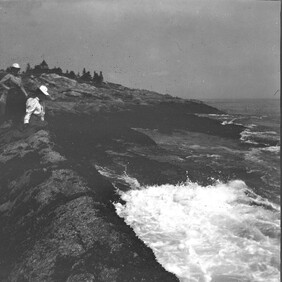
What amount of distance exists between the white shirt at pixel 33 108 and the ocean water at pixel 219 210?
219cm

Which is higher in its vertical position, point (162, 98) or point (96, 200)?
point (162, 98)

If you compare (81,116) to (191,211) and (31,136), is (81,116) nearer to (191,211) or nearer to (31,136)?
(31,136)

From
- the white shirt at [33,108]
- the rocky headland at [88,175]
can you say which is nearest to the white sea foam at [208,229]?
the rocky headland at [88,175]

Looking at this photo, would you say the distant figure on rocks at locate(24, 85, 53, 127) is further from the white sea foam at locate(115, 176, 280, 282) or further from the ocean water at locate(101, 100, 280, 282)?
the white sea foam at locate(115, 176, 280, 282)

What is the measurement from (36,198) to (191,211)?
2.60 metres

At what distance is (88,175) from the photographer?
19.2 ft

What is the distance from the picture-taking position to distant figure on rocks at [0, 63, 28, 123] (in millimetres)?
7105

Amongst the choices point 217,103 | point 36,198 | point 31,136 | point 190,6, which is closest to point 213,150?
point 217,103

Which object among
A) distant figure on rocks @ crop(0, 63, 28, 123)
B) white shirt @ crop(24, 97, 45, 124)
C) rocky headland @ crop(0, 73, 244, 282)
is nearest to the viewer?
rocky headland @ crop(0, 73, 244, 282)

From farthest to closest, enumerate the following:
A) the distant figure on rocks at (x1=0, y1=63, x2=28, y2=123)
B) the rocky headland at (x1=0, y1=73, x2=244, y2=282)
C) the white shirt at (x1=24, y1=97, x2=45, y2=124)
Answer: the distant figure on rocks at (x1=0, y1=63, x2=28, y2=123) < the white shirt at (x1=24, y1=97, x2=45, y2=124) < the rocky headland at (x1=0, y1=73, x2=244, y2=282)

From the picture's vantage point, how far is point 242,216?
199 inches

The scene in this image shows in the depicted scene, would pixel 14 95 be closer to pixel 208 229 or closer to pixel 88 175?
pixel 88 175

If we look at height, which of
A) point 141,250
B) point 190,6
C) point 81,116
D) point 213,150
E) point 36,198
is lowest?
point 141,250

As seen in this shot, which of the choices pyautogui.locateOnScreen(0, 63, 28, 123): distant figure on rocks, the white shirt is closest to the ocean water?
the white shirt
